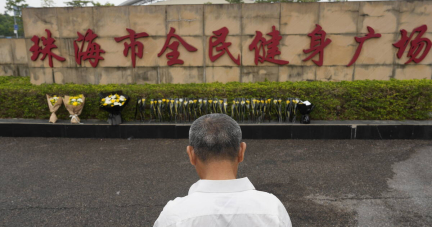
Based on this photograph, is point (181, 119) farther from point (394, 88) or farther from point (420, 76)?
point (420, 76)

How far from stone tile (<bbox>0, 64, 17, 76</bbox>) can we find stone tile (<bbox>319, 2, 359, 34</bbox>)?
11821mm

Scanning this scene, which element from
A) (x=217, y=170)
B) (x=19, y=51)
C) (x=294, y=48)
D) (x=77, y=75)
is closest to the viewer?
(x=217, y=170)

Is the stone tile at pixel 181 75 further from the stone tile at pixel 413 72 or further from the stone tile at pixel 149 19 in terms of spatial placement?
the stone tile at pixel 413 72

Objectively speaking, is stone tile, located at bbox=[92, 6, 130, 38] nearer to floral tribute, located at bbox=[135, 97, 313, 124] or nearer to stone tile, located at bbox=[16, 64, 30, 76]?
floral tribute, located at bbox=[135, 97, 313, 124]

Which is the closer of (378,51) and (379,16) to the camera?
(379,16)

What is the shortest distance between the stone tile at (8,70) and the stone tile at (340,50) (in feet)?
38.3

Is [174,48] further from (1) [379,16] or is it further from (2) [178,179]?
(1) [379,16]

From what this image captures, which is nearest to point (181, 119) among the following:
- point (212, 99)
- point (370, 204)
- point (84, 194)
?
point (212, 99)

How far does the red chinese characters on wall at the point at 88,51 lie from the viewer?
318 inches

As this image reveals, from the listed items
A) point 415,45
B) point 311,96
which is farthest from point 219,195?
point 415,45

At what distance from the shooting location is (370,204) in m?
3.73

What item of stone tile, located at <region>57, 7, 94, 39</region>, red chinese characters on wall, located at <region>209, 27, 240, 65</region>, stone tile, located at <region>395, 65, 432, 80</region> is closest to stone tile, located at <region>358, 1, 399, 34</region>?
stone tile, located at <region>395, 65, 432, 80</region>

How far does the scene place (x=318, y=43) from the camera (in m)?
7.81

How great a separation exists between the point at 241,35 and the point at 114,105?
3730mm
